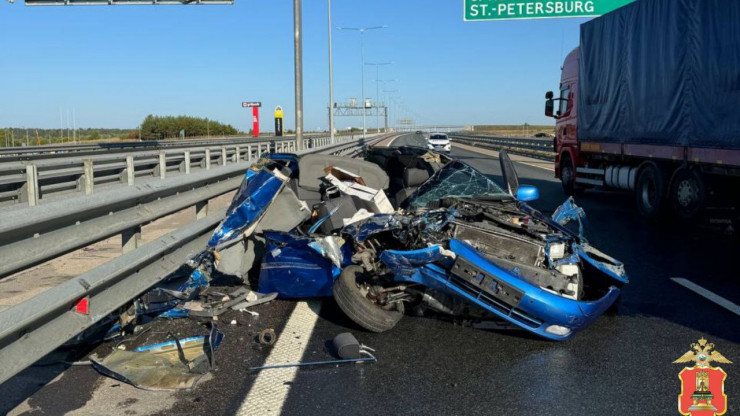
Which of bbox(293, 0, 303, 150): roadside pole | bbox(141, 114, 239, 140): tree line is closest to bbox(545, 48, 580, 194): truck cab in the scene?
bbox(293, 0, 303, 150): roadside pole

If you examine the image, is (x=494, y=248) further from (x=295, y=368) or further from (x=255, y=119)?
(x=255, y=119)

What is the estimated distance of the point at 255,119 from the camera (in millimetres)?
67688

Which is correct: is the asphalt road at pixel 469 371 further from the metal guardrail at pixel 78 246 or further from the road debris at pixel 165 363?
the metal guardrail at pixel 78 246

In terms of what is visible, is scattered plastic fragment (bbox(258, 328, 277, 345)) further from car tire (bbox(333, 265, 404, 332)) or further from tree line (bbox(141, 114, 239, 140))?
tree line (bbox(141, 114, 239, 140))

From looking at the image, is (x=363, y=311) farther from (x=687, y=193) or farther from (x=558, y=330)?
(x=687, y=193)

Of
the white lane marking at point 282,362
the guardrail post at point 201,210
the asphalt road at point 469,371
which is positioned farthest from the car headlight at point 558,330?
the guardrail post at point 201,210

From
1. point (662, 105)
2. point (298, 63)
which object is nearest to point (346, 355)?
point (662, 105)

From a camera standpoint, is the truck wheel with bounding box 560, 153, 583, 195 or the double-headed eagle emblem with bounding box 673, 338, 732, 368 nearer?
the double-headed eagle emblem with bounding box 673, 338, 732, 368

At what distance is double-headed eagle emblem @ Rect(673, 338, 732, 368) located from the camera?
172 inches

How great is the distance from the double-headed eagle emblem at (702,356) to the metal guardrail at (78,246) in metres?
3.64

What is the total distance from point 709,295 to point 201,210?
16.8 feet

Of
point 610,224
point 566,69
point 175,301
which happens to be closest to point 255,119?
point 566,69

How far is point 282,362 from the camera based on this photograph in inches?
172

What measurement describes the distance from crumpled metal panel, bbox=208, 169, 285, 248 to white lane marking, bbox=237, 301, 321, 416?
86 centimetres
